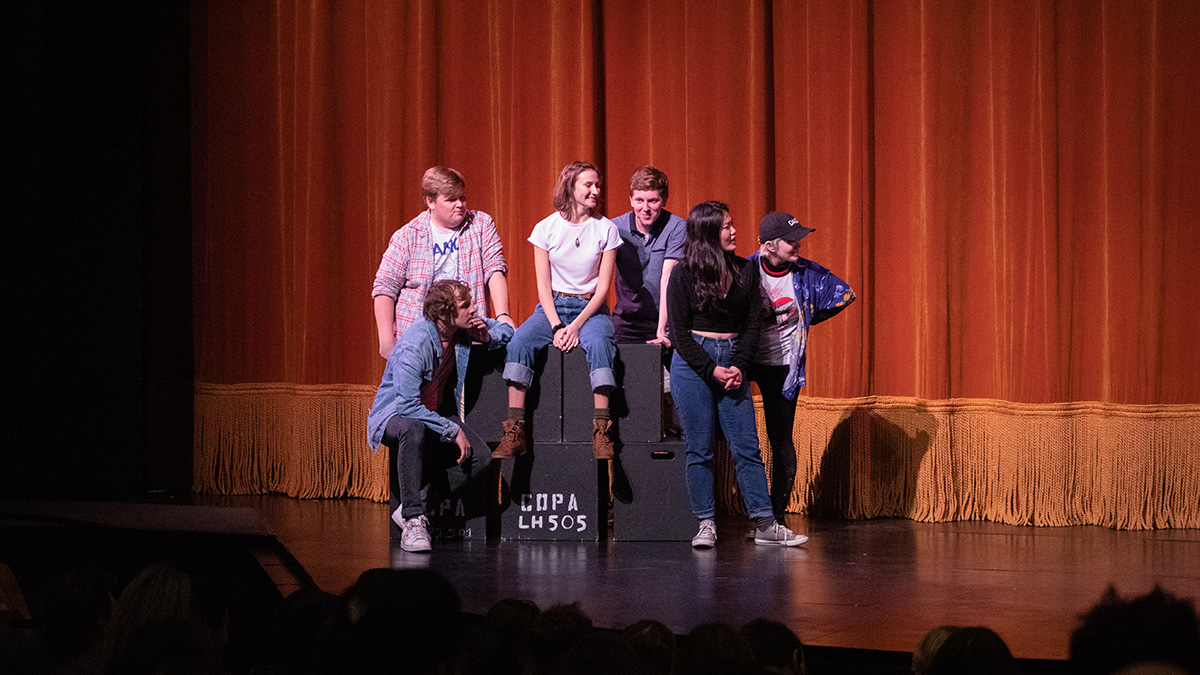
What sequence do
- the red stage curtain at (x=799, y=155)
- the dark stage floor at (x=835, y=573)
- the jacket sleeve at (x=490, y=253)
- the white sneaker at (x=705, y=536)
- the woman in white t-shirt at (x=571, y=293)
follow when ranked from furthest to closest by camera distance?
the red stage curtain at (x=799, y=155) → the jacket sleeve at (x=490, y=253) → the woman in white t-shirt at (x=571, y=293) → the white sneaker at (x=705, y=536) → the dark stage floor at (x=835, y=573)

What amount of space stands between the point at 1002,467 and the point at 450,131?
336 cm

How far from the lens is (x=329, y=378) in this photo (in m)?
6.19

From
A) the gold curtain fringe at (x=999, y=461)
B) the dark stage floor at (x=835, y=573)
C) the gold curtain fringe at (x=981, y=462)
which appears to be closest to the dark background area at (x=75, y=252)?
the dark stage floor at (x=835, y=573)

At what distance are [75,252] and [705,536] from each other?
2.88 meters

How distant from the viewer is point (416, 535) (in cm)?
440

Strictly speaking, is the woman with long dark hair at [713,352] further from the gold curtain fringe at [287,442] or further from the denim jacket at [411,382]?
the gold curtain fringe at [287,442]

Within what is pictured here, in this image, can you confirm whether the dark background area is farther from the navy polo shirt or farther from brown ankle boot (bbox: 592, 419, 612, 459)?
the navy polo shirt

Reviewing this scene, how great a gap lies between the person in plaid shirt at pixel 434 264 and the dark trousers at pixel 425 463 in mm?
508

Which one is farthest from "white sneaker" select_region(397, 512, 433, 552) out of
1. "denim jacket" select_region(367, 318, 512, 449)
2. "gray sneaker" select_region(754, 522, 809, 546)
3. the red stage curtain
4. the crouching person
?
the red stage curtain

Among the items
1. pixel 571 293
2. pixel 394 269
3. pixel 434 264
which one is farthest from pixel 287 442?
pixel 571 293

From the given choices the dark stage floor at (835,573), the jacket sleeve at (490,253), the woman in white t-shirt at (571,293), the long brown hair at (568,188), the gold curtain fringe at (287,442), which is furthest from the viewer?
the gold curtain fringe at (287,442)

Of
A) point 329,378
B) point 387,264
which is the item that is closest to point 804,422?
point 387,264

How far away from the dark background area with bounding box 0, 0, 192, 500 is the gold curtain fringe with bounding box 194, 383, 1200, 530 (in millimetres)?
1601

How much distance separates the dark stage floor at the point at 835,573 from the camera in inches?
122
